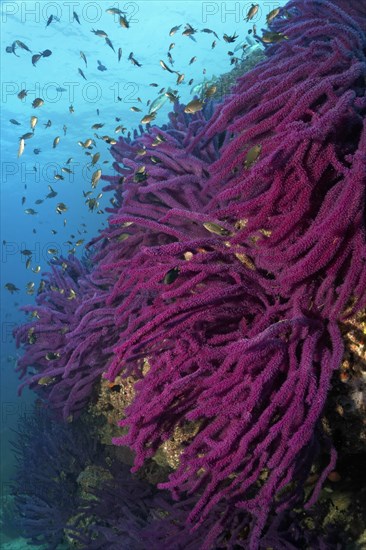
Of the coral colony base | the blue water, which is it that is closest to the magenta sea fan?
the coral colony base

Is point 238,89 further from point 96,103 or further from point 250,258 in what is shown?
point 96,103

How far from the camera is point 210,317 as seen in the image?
2.91 m

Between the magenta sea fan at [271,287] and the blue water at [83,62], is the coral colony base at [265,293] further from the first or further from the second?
the blue water at [83,62]

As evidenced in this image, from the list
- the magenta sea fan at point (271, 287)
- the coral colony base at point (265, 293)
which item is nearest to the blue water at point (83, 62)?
the coral colony base at point (265, 293)

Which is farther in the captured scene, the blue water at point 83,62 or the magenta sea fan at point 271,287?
the blue water at point 83,62

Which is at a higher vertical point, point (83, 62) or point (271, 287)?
point (83, 62)

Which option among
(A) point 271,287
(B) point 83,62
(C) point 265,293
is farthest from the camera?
(B) point 83,62

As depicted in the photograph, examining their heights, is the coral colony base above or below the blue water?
below

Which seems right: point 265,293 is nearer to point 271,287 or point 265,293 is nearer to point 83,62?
point 271,287

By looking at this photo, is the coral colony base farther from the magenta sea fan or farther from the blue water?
the blue water

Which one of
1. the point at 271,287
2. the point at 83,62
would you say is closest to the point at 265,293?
the point at 271,287

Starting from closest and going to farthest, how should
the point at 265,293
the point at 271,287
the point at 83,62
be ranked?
the point at 271,287 < the point at 265,293 < the point at 83,62

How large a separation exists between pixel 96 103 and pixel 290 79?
52.1 m

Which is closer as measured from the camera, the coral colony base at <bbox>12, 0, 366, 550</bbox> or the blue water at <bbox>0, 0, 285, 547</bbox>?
the coral colony base at <bbox>12, 0, 366, 550</bbox>
